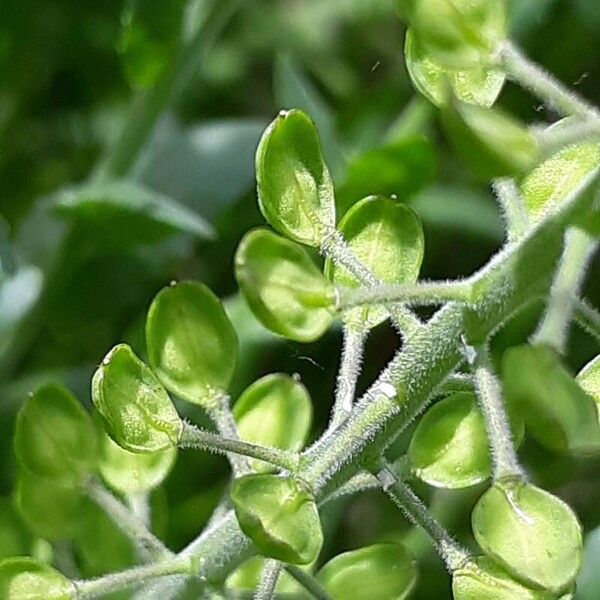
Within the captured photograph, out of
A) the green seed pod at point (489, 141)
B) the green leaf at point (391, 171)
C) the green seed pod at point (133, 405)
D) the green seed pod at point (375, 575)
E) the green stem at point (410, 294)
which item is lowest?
the green seed pod at point (375, 575)

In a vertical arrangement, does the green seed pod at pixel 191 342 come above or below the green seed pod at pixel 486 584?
above

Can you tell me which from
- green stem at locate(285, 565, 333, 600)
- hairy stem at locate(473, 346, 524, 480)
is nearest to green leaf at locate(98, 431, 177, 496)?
green stem at locate(285, 565, 333, 600)

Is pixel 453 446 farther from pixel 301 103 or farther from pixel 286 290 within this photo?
pixel 301 103

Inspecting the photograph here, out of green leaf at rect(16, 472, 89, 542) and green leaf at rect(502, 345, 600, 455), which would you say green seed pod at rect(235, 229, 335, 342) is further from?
green leaf at rect(16, 472, 89, 542)

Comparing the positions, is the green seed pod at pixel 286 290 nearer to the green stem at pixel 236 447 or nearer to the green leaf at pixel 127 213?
the green stem at pixel 236 447

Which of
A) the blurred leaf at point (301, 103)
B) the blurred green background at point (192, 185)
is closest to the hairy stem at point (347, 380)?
the blurred green background at point (192, 185)

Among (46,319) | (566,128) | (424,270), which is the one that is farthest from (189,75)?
(566,128)
